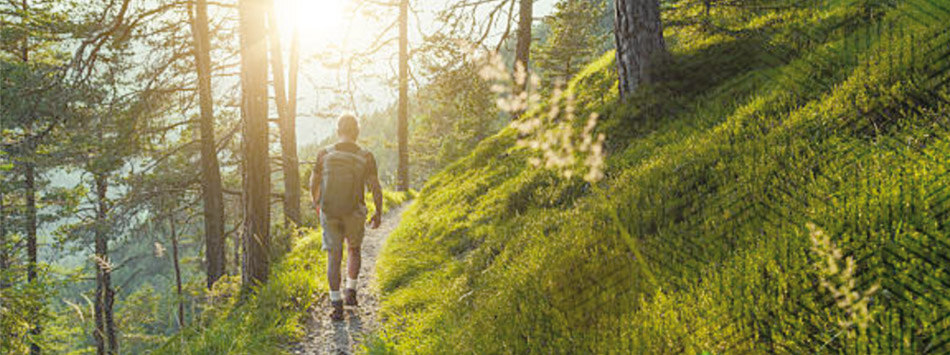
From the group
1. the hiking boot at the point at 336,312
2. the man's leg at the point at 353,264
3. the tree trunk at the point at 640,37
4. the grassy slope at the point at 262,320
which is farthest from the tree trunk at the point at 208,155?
the tree trunk at the point at 640,37

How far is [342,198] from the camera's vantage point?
4867mm

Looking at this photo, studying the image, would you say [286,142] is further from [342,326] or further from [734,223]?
[734,223]

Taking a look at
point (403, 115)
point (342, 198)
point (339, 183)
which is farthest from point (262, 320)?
point (403, 115)

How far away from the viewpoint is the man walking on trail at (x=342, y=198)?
4.85 meters

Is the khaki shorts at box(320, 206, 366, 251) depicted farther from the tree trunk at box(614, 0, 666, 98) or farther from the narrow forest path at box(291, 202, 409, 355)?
the tree trunk at box(614, 0, 666, 98)

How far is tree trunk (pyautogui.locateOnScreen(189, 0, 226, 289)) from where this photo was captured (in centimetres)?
1110

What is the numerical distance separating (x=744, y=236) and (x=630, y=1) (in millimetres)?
3961

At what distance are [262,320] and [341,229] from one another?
123cm

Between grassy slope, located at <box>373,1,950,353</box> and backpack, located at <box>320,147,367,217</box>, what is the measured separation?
1184 millimetres

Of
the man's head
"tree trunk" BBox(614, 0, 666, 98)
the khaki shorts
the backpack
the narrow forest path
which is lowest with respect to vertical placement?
the narrow forest path

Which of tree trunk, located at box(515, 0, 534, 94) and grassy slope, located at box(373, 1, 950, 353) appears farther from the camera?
tree trunk, located at box(515, 0, 534, 94)

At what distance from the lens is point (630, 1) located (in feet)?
17.0

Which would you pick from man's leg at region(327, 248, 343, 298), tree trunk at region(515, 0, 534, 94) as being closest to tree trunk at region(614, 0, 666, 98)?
man's leg at region(327, 248, 343, 298)

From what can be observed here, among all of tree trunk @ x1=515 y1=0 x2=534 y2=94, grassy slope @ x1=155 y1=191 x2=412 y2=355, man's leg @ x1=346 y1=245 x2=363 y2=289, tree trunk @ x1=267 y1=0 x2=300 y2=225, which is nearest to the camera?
grassy slope @ x1=155 y1=191 x2=412 y2=355
